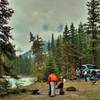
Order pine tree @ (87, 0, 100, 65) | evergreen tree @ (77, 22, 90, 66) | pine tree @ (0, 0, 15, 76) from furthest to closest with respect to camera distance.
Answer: evergreen tree @ (77, 22, 90, 66) < pine tree @ (87, 0, 100, 65) < pine tree @ (0, 0, 15, 76)

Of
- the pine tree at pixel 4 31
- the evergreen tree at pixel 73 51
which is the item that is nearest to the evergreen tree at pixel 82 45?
the evergreen tree at pixel 73 51

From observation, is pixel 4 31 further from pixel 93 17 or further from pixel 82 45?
pixel 82 45

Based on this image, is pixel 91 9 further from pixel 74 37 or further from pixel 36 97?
pixel 36 97

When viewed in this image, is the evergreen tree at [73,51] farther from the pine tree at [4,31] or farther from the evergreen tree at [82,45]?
the pine tree at [4,31]

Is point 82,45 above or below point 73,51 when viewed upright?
above

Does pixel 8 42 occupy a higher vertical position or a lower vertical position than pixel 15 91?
higher

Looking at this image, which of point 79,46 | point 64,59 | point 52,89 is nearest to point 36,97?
point 52,89

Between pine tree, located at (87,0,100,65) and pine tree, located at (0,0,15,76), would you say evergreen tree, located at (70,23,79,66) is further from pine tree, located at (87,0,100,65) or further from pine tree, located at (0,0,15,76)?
pine tree, located at (0,0,15,76)

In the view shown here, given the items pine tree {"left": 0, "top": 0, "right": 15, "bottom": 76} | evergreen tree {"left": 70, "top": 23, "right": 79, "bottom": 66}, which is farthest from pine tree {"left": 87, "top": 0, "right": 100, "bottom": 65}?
pine tree {"left": 0, "top": 0, "right": 15, "bottom": 76}

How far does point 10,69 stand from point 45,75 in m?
28.8

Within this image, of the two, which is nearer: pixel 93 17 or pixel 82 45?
pixel 93 17

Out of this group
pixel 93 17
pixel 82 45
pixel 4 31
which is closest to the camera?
pixel 4 31

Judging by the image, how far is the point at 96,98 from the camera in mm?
30469

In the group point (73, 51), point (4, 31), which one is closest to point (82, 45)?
point (73, 51)
